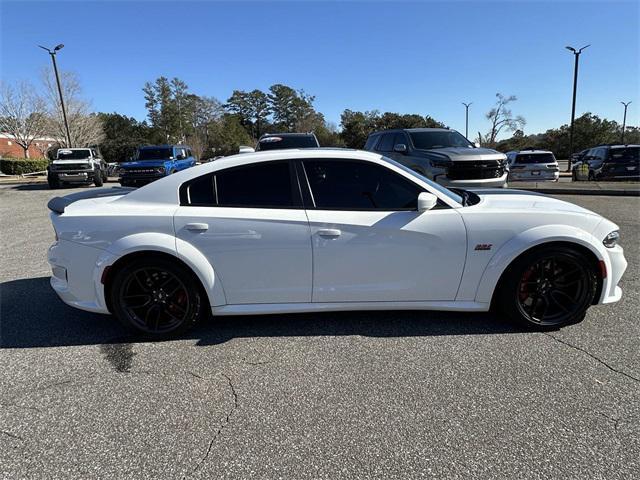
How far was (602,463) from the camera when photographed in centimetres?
209

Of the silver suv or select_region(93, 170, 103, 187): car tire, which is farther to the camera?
select_region(93, 170, 103, 187): car tire

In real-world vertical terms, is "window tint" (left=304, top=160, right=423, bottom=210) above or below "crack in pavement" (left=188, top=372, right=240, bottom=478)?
above

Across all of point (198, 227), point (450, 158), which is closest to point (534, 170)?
point (450, 158)

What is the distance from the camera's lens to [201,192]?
347 cm

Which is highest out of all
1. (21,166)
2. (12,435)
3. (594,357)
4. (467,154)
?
(21,166)

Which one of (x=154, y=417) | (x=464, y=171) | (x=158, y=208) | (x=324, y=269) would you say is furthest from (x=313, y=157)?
(x=464, y=171)

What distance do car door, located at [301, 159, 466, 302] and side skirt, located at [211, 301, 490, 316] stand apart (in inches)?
2.1

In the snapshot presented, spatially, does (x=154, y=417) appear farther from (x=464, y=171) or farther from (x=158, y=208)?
(x=464, y=171)

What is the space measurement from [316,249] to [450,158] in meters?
6.40

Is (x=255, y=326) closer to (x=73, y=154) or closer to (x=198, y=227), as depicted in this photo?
(x=198, y=227)

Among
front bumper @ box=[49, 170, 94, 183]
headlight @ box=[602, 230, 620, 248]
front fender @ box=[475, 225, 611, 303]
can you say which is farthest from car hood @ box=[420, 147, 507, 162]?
front bumper @ box=[49, 170, 94, 183]

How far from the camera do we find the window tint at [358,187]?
3.46 metres

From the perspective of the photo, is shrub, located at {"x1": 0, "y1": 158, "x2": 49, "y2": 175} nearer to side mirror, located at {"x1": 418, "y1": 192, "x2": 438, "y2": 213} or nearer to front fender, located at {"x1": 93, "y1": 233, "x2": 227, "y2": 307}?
front fender, located at {"x1": 93, "y1": 233, "x2": 227, "y2": 307}

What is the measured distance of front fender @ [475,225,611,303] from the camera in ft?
11.0
